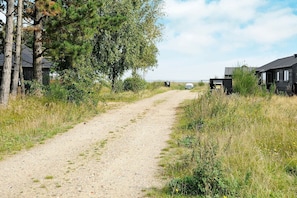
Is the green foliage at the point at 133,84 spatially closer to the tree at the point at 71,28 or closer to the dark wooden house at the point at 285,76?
the dark wooden house at the point at 285,76

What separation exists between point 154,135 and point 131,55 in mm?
15991

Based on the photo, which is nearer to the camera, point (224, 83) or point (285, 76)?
point (224, 83)

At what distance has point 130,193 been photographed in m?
4.43

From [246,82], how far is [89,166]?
13.2m

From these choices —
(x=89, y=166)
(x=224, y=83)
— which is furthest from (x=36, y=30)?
(x=224, y=83)

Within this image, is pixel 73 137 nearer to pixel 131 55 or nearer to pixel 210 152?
pixel 210 152

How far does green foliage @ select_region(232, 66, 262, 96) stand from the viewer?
55.4 ft

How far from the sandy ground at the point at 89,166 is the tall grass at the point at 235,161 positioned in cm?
44

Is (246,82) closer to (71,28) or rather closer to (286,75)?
(71,28)

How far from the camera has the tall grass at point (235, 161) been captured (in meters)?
4.32

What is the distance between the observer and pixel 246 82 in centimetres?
1698

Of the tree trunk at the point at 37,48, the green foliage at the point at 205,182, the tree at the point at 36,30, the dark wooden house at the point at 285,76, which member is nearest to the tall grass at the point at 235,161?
the green foliage at the point at 205,182

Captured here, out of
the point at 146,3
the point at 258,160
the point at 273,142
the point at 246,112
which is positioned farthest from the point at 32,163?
the point at 146,3

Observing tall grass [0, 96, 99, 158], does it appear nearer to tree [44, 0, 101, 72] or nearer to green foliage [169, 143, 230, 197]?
tree [44, 0, 101, 72]
